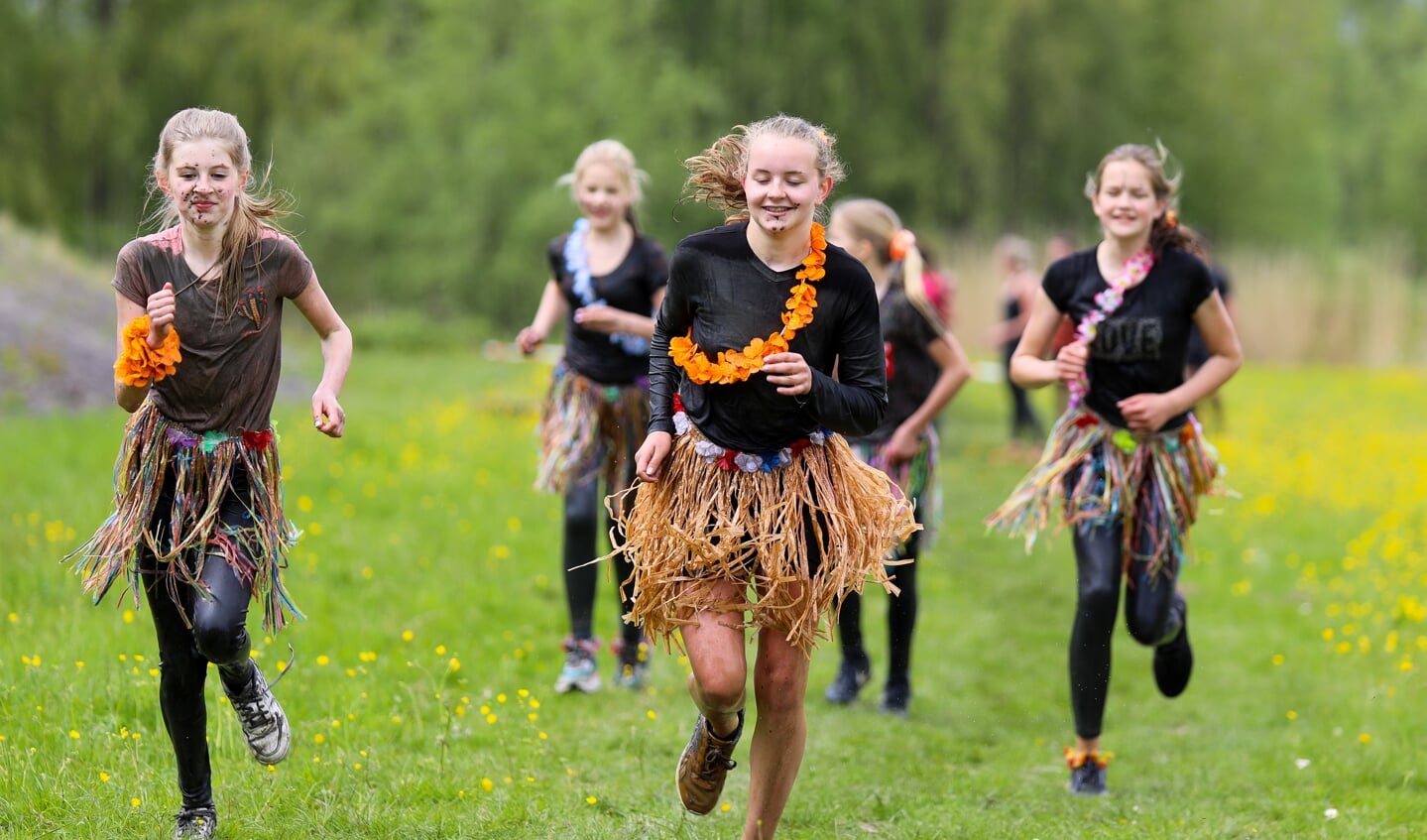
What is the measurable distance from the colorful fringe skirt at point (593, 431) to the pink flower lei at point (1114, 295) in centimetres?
204

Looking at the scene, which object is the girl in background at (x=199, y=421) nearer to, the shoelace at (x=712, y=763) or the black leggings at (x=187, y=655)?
the black leggings at (x=187, y=655)

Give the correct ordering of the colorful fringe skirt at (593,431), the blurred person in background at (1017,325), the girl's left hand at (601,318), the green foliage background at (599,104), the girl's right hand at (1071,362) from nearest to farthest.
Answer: the girl's right hand at (1071,362) → the girl's left hand at (601,318) → the colorful fringe skirt at (593,431) → the blurred person in background at (1017,325) → the green foliage background at (599,104)

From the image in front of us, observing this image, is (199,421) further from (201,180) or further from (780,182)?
(780,182)

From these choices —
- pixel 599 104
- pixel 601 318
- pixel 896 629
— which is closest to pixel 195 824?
pixel 601 318

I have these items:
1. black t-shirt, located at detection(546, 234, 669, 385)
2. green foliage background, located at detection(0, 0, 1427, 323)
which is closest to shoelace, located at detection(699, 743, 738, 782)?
black t-shirt, located at detection(546, 234, 669, 385)

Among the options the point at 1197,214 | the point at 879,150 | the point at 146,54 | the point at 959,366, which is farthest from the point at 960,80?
the point at 959,366

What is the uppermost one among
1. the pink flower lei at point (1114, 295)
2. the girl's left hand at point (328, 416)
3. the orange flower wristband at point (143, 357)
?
the pink flower lei at point (1114, 295)

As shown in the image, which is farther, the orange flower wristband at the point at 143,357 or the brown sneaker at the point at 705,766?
the brown sneaker at the point at 705,766

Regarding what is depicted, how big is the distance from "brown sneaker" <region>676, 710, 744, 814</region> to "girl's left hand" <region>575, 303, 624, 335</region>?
2298 millimetres

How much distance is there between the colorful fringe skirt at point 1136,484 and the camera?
573 centimetres

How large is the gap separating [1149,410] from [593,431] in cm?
247

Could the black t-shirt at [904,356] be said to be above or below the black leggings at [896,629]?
above

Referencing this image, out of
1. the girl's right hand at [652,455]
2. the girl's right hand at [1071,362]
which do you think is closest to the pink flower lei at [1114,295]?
the girl's right hand at [1071,362]

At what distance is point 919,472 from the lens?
270 inches
